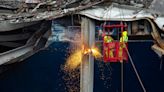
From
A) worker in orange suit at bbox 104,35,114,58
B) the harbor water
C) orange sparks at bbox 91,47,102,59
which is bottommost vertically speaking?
the harbor water

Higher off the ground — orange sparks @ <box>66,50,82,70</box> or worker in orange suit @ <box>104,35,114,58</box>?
worker in orange suit @ <box>104,35,114,58</box>

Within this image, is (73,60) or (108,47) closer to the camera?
(108,47)

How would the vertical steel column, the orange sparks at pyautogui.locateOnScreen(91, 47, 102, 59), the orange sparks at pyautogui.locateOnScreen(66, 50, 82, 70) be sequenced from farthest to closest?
the orange sparks at pyautogui.locateOnScreen(66, 50, 82, 70) → the orange sparks at pyautogui.locateOnScreen(91, 47, 102, 59) → the vertical steel column

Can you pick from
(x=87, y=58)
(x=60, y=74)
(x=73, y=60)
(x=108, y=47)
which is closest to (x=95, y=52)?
(x=87, y=58)

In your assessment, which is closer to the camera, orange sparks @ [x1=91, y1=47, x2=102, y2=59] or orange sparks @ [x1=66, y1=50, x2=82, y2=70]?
orange sparks @ [x1=91, y1=47, x2=102, y2=59]

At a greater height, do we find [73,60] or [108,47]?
[108,47]

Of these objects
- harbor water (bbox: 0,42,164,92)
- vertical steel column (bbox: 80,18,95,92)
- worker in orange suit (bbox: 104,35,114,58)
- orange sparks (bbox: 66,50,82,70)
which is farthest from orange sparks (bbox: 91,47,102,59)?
harbor water (bbox: 0,42,164,92)

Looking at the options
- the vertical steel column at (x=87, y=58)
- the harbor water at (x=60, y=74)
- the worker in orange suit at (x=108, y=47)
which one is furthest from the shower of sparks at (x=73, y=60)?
the worker in orange suit at (x=108, y=47)

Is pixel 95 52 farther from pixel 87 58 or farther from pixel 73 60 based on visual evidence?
pixel 73 60

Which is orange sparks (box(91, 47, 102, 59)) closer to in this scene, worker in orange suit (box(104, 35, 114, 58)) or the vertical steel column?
the vertical steel column

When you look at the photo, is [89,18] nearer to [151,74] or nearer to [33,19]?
[33,19]

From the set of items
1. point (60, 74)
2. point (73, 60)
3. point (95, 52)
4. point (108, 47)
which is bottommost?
point (60, 74)

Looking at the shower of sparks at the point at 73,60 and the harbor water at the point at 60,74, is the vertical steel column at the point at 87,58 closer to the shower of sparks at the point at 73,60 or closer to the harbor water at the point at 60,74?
the harbor water at the point at 60,74

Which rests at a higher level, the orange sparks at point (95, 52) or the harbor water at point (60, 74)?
the orange sparks at point (95, 52)
